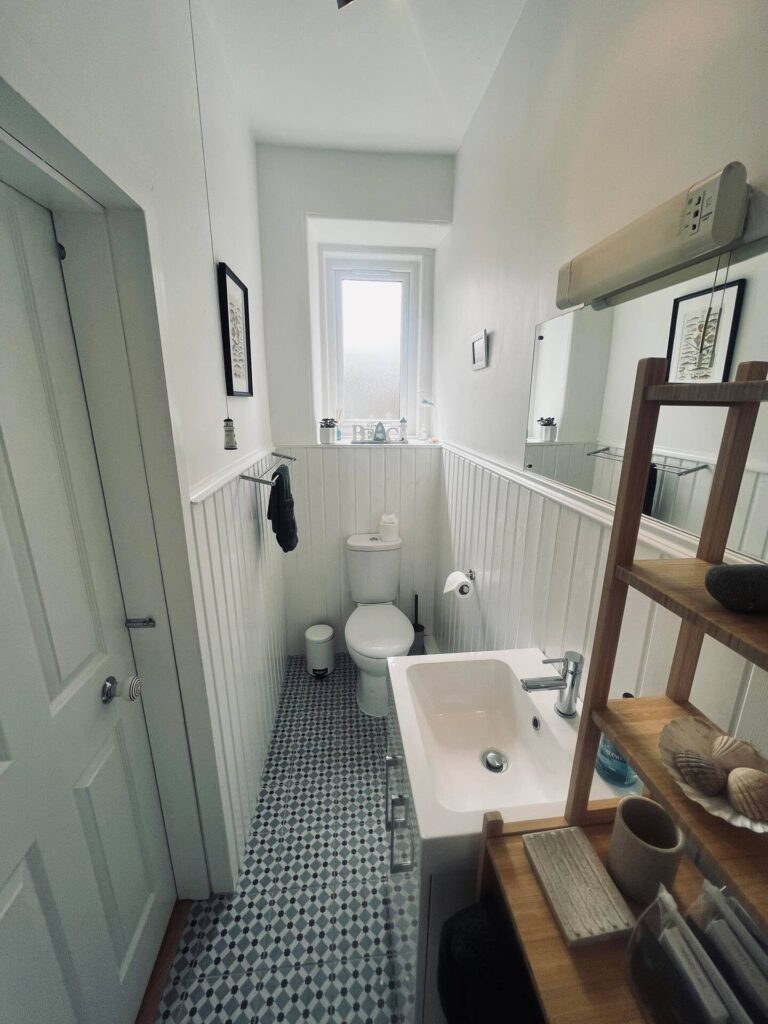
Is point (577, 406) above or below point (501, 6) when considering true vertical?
below

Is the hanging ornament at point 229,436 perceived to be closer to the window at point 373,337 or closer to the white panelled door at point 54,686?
the white panelled door at point 54,686

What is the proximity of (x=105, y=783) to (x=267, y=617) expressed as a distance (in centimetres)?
101

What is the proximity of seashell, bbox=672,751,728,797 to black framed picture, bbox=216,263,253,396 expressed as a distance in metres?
1.51

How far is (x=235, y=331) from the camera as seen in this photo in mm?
1493

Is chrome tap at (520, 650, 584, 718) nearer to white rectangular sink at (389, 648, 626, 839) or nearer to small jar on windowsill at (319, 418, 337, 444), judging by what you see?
white rectangular sink at (389, 648, 626, 839)

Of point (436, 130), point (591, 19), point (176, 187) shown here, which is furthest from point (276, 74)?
point (591, 19)

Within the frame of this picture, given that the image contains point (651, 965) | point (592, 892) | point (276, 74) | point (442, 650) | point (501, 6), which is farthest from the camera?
point (442, 650)

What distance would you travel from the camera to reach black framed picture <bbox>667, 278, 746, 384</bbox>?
Result: 0.60 m

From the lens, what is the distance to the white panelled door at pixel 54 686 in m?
0.67

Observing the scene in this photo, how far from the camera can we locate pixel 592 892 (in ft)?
1.93

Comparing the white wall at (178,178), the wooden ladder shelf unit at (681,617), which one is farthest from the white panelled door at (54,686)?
the wooden ladder shelf unit at (681,617)

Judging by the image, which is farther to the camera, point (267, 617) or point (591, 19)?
point (267, 617)

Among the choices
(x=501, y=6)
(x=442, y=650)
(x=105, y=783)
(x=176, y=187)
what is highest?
(x=501, y=6)

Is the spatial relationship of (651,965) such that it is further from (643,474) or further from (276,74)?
(276,74)
